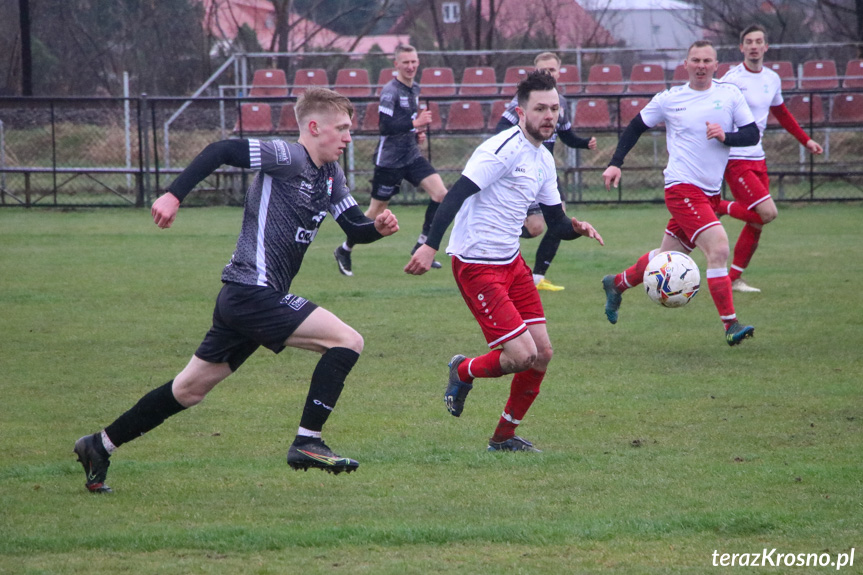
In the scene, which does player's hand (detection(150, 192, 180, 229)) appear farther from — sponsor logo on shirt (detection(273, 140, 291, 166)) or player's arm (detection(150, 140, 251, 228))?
sponsor logo on shirt (detection(273, 140, 291, 166))

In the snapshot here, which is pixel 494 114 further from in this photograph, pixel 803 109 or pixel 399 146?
pixel 399 146

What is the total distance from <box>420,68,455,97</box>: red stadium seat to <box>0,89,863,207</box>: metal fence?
0.48 m

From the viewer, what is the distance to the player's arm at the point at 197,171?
419 cm

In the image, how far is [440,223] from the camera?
511cm

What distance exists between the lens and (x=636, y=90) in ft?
73.6

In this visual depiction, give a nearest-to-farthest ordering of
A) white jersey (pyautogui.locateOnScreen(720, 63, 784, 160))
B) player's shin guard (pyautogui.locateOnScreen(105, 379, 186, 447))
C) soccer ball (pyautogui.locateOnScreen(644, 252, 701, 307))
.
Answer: player's shin guard (pyautogui.locateOnScreen(105, 379, 186, 447)), soccer ball (pyautogui.locateOnScreen(644, 252, 701, 307)), white jersey (pyautogui.locateOnScreen(720, 63, 784, 160))

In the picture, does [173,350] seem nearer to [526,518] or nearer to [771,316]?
[526,518]

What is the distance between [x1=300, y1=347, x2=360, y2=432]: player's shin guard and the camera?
177 inches

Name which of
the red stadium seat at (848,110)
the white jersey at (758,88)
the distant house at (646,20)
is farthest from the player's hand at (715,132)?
the distant house at (646,20)

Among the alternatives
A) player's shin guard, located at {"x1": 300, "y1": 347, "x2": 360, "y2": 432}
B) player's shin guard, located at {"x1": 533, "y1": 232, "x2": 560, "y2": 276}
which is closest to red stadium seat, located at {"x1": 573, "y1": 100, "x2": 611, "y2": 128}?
player's shin guard, located at {"x1": 533, "y1": 232, "x2": 560, "y2": 276}

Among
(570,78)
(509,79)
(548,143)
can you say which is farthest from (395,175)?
(570,78)

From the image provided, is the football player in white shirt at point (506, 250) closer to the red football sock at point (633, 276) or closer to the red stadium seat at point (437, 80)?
the red football sock at point (633, 276)

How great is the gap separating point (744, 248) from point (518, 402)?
17.8 ft

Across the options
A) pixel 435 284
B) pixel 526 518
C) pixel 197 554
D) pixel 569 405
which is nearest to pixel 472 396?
pixel 569 405
